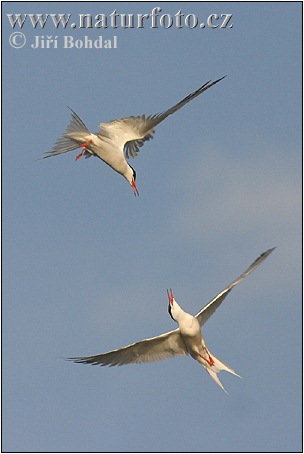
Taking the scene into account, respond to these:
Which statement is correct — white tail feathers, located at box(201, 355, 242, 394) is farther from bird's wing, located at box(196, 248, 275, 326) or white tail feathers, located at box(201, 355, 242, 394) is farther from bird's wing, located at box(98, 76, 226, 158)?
bird's wing, located at box(98, 76, 226, 158)

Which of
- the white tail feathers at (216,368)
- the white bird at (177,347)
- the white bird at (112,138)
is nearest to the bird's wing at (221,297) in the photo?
the white bird at (177,347)

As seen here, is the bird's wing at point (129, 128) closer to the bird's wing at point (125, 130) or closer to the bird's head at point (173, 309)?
the bird's wing at point (125, 130)

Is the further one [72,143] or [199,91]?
[72,143]

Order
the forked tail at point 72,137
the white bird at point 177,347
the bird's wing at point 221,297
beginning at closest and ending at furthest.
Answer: the bird's wing at point 221,297 < the white bird at point 177,347 < the forked tail at point 72,137

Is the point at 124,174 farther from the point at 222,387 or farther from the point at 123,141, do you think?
the point at 222,387

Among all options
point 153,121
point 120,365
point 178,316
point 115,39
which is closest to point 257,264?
point 178,316

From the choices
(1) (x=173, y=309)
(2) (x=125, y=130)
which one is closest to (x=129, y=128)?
(2) (x=125, y=130)
